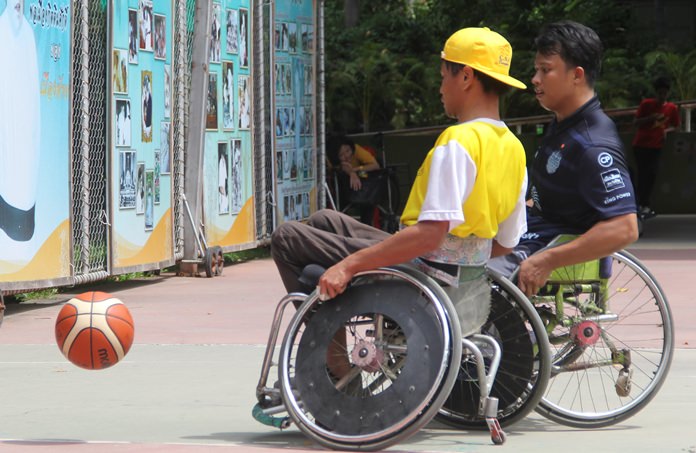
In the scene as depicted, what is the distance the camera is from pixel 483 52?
19.5ft

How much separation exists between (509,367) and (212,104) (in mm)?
8452

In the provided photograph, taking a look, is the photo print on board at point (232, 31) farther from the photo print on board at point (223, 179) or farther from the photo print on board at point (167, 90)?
the photo print on board at point (167, 90)

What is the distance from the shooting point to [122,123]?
40.5 ft

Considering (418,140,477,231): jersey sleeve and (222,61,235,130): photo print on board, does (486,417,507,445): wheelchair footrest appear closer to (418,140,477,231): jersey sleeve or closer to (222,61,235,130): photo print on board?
(418,140,477,231): jersey sleeve

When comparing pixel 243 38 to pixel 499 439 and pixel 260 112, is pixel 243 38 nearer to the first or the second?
pixel 260 112

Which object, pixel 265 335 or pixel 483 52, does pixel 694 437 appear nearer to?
pixel 483 52

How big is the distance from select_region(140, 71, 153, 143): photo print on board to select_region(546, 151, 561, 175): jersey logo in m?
6.85

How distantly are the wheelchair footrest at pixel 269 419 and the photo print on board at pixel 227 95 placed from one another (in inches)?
338

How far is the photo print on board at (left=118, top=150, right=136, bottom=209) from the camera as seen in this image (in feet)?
40.6

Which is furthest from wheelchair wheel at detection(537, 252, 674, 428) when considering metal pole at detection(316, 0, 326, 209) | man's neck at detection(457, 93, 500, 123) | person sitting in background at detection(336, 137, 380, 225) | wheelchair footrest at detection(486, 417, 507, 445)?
person sitting in background at detection(336, 137, 380, 225)

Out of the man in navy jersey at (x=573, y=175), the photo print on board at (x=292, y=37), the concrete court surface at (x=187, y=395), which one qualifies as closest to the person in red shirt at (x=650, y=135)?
the photo print on board at (x=292, y=37)

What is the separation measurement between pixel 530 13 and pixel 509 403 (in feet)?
75.5

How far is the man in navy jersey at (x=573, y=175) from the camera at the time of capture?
622cm

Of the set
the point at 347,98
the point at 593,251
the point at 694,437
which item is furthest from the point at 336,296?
the point at 347,98
